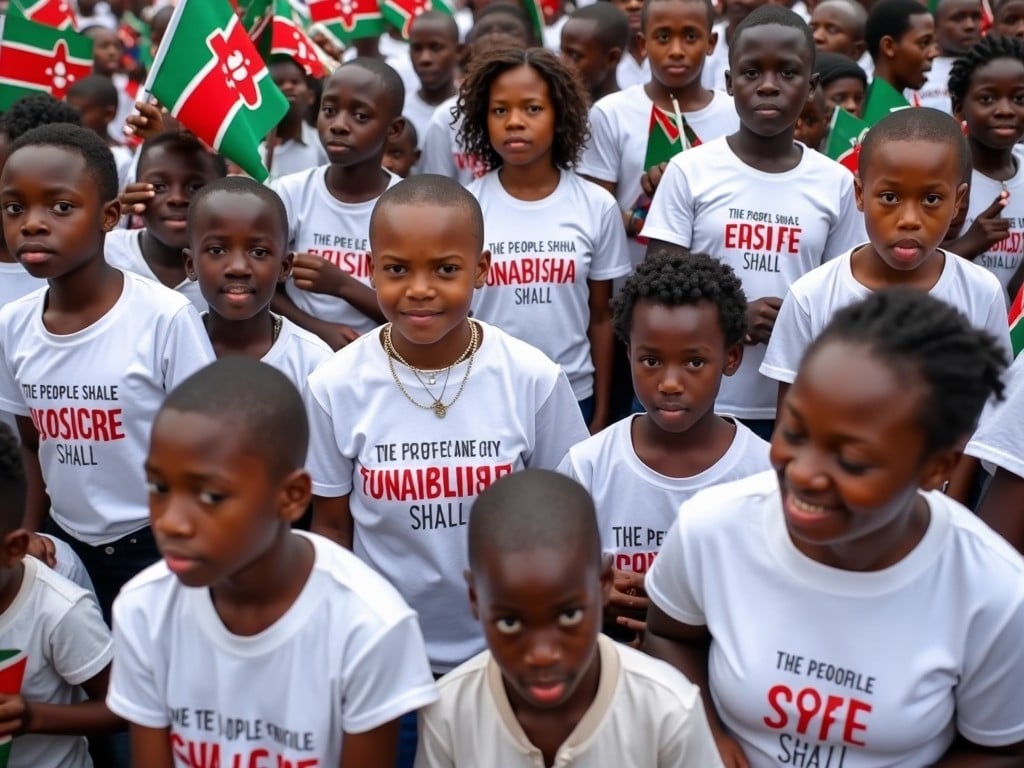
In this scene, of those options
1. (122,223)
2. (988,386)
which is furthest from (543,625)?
(122,223)

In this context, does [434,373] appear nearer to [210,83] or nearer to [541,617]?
[541,617]

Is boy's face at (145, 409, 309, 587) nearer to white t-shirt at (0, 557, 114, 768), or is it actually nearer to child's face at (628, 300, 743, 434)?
white t-shirt at (0, 557, 114, 768)

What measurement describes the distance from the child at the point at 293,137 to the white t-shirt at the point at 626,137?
77.1 inches

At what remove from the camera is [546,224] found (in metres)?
4.41

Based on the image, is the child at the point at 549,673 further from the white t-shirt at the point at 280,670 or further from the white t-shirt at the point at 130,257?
the white t-shirt at the point at 130,257

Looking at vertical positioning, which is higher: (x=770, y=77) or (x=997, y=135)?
(x=770, y=77)

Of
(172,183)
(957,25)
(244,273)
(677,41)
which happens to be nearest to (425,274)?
(244,273)

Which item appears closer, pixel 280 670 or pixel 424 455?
pixel 280 670

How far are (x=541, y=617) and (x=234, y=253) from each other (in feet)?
6.94

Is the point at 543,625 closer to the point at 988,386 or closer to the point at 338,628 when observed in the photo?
the point at 338,628

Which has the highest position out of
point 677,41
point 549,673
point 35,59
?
point 677,41

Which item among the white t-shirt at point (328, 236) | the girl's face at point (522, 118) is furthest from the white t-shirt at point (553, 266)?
the white t-shirt at point (328, 236)

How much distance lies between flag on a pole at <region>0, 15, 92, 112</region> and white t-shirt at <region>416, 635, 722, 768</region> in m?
4.46

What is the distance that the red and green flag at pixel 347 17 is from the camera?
7.09 meters
